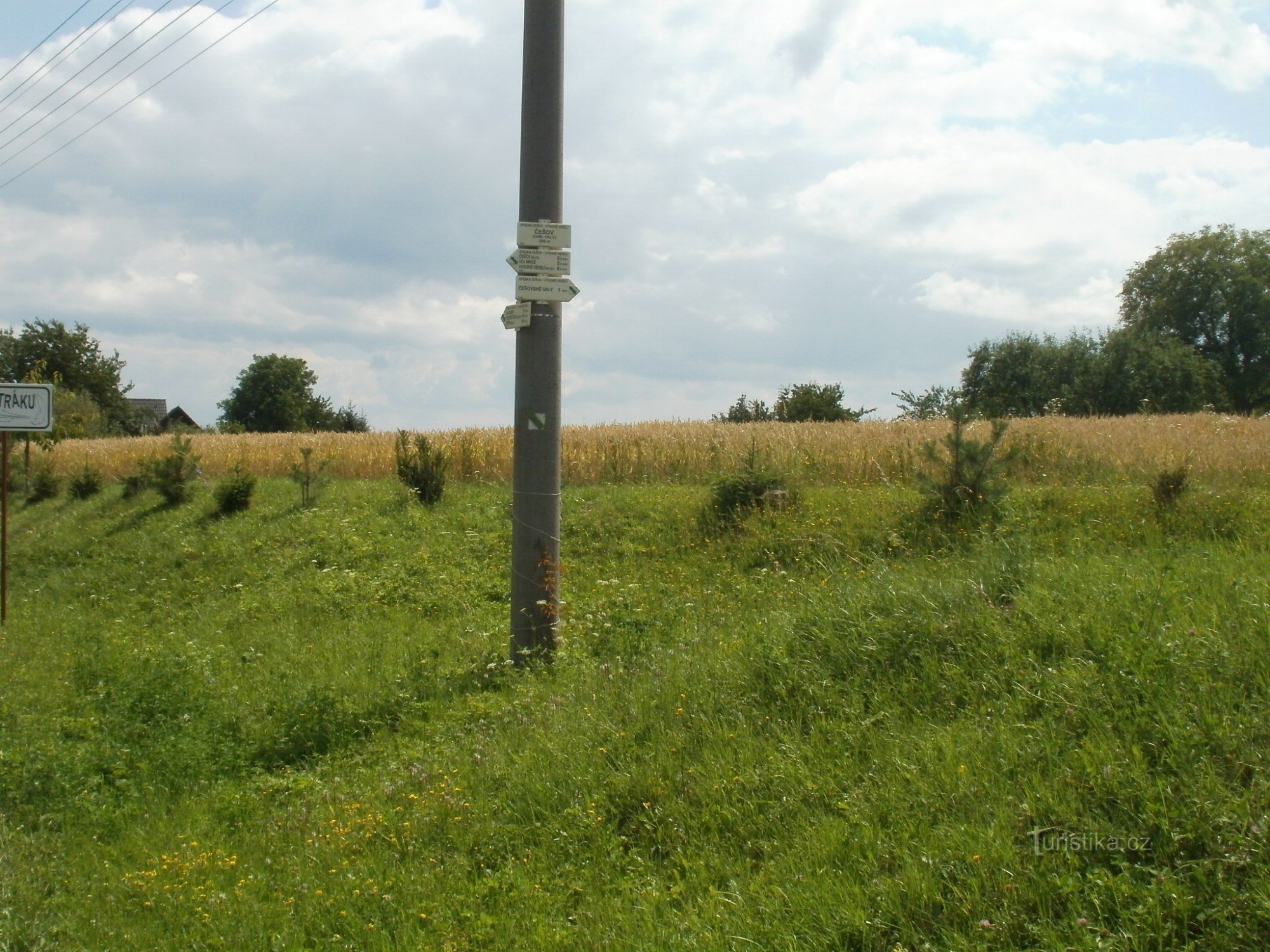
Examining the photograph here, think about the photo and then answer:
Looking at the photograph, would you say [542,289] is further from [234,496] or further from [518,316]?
[234,496]

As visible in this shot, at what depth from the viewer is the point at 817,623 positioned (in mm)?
5777

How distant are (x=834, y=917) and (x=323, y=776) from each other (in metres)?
4.20

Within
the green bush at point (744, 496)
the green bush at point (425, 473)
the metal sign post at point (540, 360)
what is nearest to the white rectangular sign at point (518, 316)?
the metal sign post at point (540, 360)

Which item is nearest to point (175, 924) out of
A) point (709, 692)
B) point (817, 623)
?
point (709, 692)

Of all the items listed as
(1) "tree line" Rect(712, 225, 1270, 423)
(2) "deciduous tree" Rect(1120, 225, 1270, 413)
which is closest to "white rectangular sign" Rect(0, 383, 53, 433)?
(1) "tree line" Rect(712, 225, 1270, 423)

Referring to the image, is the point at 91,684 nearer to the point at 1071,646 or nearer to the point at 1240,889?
the point at 1071,646

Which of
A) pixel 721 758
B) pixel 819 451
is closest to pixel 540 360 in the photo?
pixel 721 758

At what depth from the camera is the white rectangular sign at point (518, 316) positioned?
759 cm

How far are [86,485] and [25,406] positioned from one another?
11.9 meters

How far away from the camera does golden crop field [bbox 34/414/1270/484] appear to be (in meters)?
14.6

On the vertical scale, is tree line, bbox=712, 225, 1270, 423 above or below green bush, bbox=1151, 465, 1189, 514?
above

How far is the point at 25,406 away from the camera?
1390cm

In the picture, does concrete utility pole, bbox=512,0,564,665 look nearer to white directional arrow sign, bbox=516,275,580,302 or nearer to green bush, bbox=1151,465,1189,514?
white directional arrow sign, bbox=516,275,580,302

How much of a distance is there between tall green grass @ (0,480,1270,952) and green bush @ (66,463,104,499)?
54.3 feet
